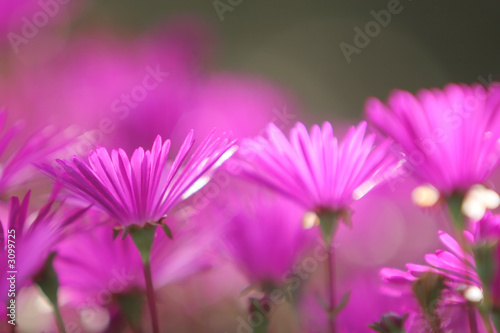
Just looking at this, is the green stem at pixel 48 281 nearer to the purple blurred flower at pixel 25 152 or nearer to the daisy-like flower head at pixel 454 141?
the purple blurred flower at pixel 25 152

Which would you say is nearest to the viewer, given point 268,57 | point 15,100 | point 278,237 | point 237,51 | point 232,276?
point 278,237

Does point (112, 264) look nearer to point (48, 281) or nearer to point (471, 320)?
point (48, 281)

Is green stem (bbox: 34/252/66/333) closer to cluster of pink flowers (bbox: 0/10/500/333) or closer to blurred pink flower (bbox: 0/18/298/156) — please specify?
cluster of pink flowers (bbox: 0/10/500/333)

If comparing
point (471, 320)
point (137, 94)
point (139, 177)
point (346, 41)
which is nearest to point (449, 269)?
point (471, 320)

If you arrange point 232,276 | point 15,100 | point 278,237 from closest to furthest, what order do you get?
1. point 278,237
2. point 232,276
3. point 15,100

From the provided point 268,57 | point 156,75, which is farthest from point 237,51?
point 156,75

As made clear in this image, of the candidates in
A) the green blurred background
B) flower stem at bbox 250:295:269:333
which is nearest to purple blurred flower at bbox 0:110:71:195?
flower stem at bbox 250:295:269:333

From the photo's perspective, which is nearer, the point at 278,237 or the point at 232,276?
the point at 278,237

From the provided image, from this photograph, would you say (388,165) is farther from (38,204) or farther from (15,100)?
(15,100)
